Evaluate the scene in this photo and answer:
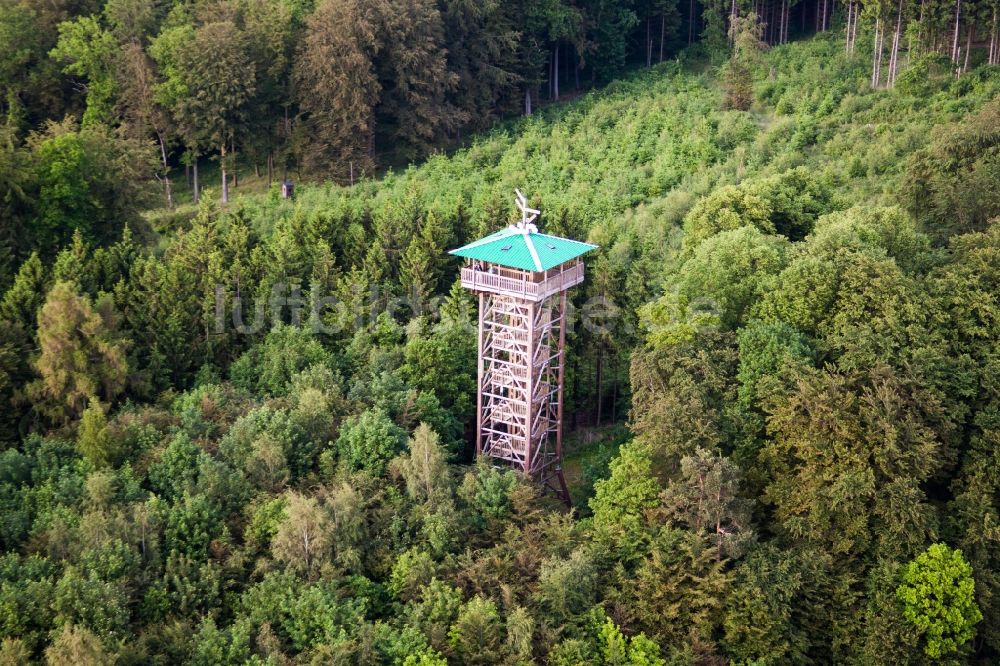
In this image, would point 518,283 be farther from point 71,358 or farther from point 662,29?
point 662,29

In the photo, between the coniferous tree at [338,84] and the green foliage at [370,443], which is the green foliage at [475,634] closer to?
the green foliage at [370,443]

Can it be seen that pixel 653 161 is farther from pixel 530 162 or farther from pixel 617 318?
pixel 617 318

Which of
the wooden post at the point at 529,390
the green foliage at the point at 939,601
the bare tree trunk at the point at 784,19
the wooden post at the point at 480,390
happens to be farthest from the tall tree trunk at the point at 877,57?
the green foliage at the point at 939,601

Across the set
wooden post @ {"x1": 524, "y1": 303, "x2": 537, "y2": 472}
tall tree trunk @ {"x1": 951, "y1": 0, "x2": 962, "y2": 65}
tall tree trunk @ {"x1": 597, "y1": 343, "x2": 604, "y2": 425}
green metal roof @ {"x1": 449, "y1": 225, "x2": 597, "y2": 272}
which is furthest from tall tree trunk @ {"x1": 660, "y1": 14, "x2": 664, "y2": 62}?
wooden post @ {"x1": 524, "y1": 303, "x2": 537, "y2": 472}

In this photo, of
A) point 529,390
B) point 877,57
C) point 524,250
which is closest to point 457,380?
point 529,390

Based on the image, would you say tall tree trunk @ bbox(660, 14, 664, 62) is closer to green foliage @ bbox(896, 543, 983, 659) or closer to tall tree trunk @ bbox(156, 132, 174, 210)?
tall tree trunk @ bbox(156, 132, 174, 210)

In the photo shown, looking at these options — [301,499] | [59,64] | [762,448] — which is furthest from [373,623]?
[59,64]

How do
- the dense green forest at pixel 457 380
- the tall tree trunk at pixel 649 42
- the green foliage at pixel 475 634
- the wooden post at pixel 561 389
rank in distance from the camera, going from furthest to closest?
the tall tree trunk at pixel 649 42, the wooden post at pixel 561 389, the dense green forest at pixel 457 380, the green foliage at pixel 475 634
